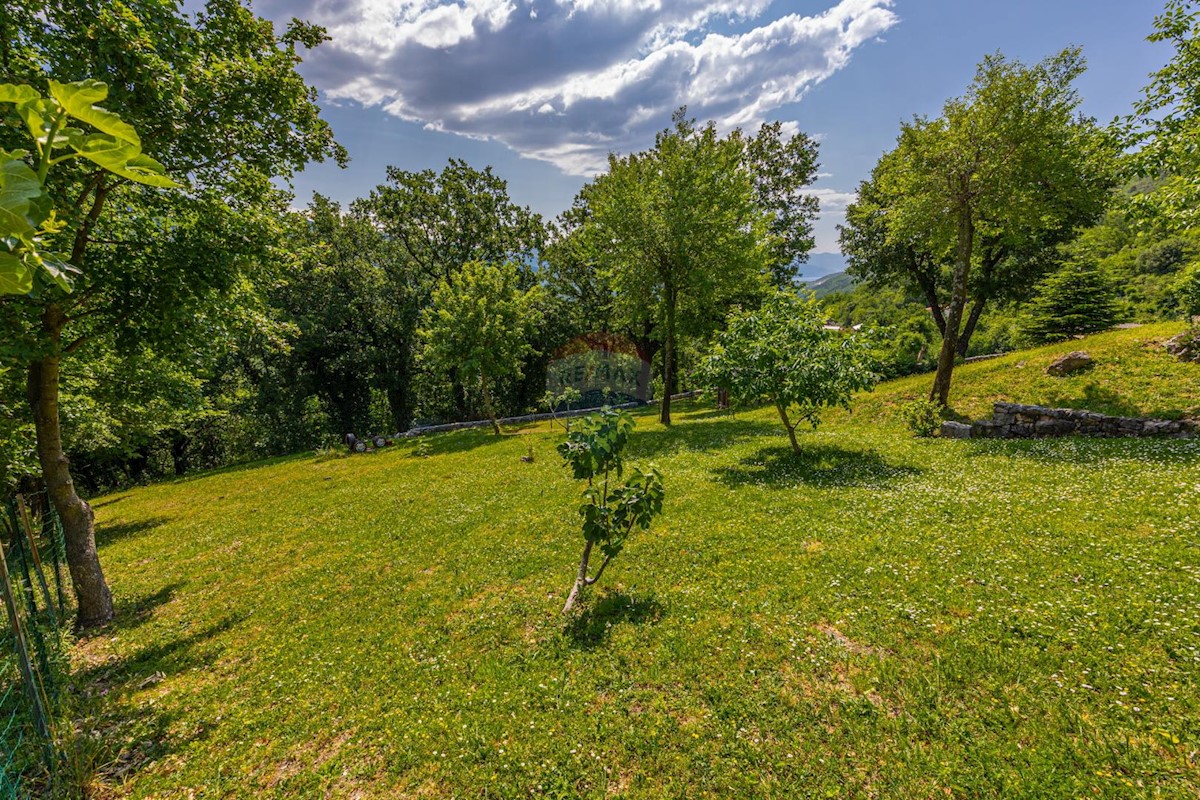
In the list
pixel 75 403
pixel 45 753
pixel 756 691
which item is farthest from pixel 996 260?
pixel 75 403

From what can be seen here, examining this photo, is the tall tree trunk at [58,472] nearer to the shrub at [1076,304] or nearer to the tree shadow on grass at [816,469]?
the tree shadow on grass at [816,469]

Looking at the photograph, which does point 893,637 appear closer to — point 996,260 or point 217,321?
point 217,321

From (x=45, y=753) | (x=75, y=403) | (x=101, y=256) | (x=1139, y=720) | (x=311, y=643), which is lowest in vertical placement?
(x=1139, y=720)

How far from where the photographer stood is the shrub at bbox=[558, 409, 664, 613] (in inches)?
284

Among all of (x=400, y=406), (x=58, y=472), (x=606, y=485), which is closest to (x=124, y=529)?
(x=58, y=472)

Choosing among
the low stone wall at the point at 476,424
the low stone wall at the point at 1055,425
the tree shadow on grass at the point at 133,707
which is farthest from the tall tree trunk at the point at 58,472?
the low stone wall at the point at 476,424

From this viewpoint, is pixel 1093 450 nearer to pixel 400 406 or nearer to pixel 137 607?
pixel 137 607

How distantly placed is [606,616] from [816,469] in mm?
9224

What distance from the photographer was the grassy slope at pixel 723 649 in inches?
185

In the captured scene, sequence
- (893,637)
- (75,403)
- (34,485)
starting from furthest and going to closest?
1. (34,485)
2. (75,403)
3. (893,637)

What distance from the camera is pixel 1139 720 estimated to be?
4535 mm

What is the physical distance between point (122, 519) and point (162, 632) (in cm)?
1586

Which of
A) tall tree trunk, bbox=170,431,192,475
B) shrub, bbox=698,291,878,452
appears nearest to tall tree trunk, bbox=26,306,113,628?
shrub, bbox=698,291,878,452

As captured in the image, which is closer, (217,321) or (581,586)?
(581,586)
